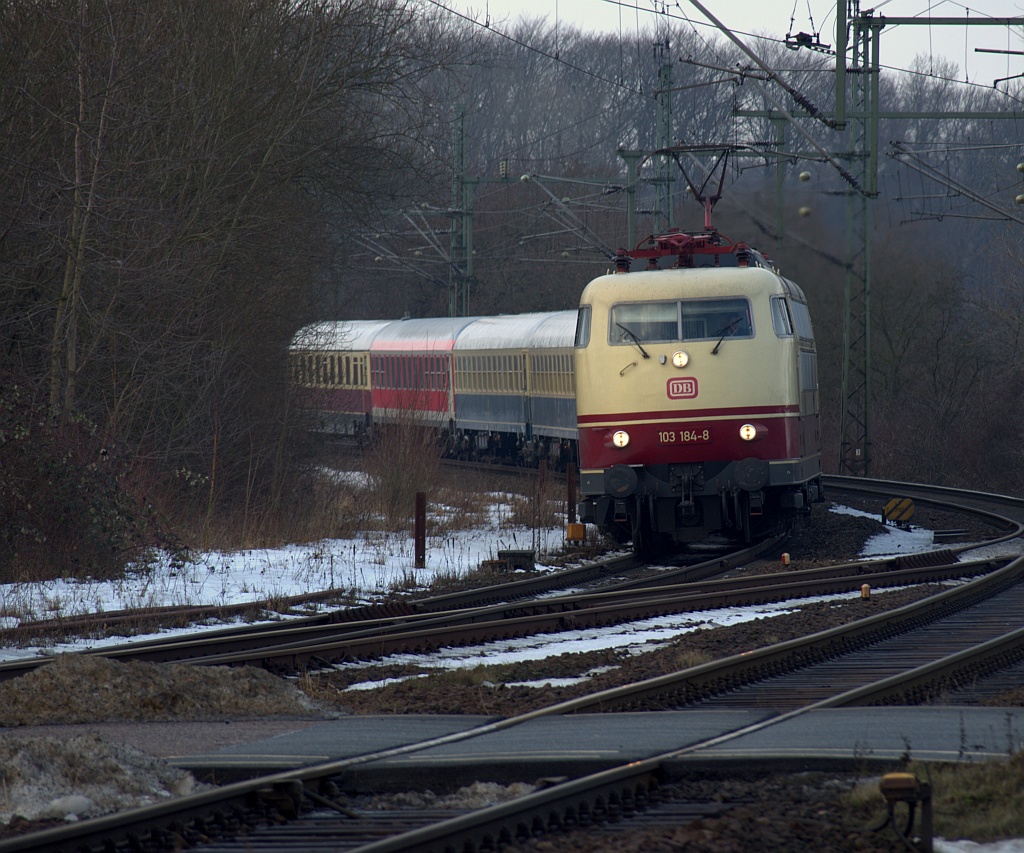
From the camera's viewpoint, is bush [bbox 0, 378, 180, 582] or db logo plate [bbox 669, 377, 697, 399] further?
db logo plate [bbox 669, 377, 697, 399]

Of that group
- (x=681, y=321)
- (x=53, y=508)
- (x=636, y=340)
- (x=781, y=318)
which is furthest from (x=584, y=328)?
(x=53, y=508)

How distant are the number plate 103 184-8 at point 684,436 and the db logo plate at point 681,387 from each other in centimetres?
38

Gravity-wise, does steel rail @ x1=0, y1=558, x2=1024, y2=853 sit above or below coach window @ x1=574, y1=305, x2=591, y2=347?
below

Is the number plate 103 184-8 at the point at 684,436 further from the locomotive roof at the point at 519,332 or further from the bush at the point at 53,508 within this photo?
the locomotive roof at the point at 519,332

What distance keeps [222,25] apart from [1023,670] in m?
15.1

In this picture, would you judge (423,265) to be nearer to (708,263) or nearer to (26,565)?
(708,263)

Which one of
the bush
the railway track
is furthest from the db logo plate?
the railway track

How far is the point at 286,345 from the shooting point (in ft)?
75.7

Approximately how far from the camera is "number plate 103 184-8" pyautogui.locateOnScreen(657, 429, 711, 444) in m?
15.6

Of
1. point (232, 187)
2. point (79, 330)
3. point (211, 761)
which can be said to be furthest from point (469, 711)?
point (232, 187)

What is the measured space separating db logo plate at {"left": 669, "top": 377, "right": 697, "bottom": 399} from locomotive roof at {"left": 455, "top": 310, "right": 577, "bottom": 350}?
11.7m

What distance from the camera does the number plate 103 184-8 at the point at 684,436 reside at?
15.6 meters

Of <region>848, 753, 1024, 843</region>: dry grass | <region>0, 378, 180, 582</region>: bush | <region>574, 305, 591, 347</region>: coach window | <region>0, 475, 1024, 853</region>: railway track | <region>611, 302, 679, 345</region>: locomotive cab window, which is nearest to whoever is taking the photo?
<region>0, 475, 1024, 853</region>: railway track

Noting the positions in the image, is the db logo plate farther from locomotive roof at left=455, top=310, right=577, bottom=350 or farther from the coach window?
locomotive roof at left=455, top=310, right=577, bottom=350
